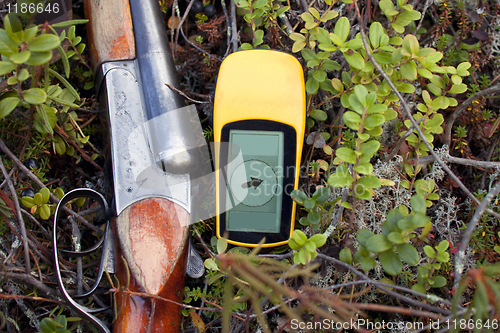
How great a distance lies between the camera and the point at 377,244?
1101 millimetres

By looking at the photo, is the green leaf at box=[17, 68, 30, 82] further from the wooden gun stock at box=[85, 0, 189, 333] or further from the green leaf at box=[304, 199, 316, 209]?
the green leaf at box=[304, 199, 316, 209]

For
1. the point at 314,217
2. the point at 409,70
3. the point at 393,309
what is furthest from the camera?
the point at 314,217

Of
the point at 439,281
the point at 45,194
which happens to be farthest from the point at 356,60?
the point at 45,194

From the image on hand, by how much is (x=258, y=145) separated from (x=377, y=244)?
0.65 m

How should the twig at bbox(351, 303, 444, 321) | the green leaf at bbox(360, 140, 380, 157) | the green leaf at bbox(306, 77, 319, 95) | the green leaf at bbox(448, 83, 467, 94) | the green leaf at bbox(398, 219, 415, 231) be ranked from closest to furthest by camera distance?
the twig at bbox(351, 303, 444, 321), the green leaf at bbox(398, 219, 415, 231), the green leaf at bbox(360, 140, 380, 157), the green leaf at bbox(448, 83, 467, 94), the green leaf at bbox(306, 77, 319, 95)

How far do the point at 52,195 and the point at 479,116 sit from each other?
1.89 metres

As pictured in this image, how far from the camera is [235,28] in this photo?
5.69 feet

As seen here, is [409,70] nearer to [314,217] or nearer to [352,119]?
[352,119]

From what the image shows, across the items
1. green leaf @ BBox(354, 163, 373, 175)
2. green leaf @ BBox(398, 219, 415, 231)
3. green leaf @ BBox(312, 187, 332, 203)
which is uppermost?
green leaf @ BBox(354, 163, 373, 175)

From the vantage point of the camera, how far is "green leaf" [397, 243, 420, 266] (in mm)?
1073

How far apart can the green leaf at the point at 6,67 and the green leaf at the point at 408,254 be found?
131 centimetres

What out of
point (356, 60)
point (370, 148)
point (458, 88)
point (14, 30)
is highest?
point (14, 30)

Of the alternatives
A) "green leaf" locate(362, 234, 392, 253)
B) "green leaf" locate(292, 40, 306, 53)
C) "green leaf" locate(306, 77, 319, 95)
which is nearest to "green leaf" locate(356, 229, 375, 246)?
"green leaf" locate(362, 234, 392, 253)

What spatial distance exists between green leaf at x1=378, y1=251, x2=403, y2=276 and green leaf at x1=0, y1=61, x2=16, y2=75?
1287 millimetres
